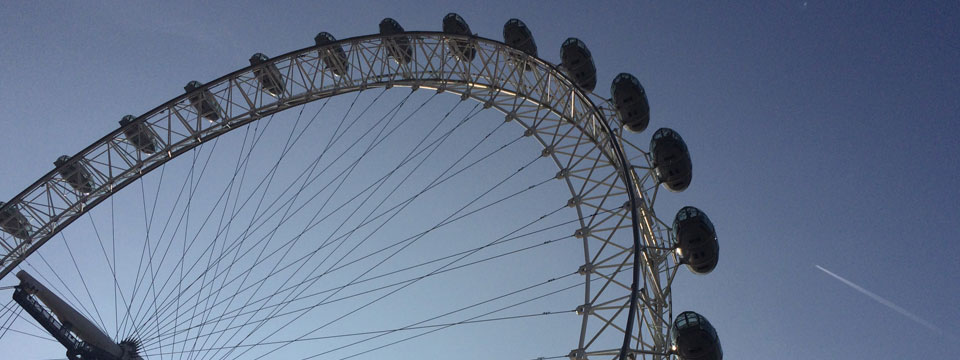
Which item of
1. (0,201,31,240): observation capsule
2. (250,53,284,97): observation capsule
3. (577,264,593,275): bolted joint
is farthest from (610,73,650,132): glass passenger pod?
(0,201,31,240): observation capsule

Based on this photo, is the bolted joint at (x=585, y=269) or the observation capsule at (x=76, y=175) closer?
the bolted joint at (x=585, y=269)

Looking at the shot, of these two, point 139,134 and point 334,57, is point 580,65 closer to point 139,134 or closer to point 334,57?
point 334,57

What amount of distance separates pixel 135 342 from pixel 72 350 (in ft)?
5.71

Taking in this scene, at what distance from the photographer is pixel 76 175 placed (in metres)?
22.8

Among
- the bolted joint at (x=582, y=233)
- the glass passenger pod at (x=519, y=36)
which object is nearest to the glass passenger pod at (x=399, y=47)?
the glass passenger pod at (x=519, y=36)

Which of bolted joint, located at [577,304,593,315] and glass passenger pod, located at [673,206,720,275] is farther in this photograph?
glass passenger pod, located at [673,206,720,275]

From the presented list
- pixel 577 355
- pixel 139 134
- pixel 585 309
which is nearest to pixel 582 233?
pixel 585 309

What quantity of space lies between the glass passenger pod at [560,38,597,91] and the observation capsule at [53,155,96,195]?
1772 cm

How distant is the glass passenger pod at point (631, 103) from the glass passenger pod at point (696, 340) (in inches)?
306

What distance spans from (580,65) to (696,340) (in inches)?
442

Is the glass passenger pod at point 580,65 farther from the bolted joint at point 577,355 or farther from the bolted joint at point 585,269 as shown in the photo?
the bolted joint at point 577,355

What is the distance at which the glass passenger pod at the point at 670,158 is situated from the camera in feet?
58.4

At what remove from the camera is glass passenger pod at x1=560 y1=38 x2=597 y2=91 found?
21781mm

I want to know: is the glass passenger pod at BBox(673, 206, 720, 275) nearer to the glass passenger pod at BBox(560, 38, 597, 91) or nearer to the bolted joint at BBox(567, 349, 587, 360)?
the bolted joint at BBox(567, 349, 587, 360)
